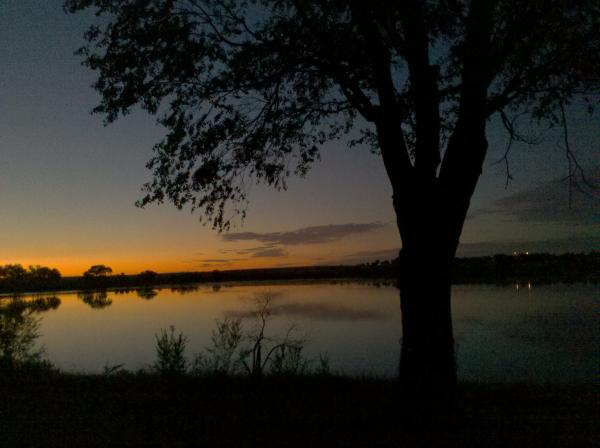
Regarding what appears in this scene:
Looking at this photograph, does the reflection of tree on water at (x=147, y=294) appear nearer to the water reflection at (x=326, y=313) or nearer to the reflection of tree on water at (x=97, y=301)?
the reflection of tree on water at (x=97, y=301)

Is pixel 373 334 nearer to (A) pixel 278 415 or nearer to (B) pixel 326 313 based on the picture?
(B) pixel 326 313

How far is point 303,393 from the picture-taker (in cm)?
859

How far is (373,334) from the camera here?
26.1m

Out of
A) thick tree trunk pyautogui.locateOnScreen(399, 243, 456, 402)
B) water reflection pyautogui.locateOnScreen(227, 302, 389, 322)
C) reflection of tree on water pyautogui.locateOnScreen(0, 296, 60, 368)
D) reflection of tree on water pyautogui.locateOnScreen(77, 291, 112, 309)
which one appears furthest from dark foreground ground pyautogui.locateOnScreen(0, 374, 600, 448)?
reflection of tree on water pyautogui.locateOnScreen(77, 291, 112, 309)

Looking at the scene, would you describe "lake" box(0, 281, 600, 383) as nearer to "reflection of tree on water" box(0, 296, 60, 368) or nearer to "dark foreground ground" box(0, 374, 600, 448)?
"reflection of tree on water" box(0, 296, 60, 368)

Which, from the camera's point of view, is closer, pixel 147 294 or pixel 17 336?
pixel 17 336

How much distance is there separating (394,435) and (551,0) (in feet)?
21.1

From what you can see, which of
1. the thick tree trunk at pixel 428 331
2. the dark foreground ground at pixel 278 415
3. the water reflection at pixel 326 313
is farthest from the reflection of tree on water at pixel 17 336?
the water reflection at pixel 326 313

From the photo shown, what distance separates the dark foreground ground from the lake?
3.69m

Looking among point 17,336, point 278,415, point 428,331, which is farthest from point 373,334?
point 428,331

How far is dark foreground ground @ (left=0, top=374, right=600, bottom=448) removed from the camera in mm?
6027

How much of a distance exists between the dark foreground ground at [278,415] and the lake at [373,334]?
12.1 feet

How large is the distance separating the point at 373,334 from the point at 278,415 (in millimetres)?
19631

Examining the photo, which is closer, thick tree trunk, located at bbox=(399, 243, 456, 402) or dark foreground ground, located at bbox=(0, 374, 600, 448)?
dark foreground ground, located at bbox=(0, 374, 600, 448)
